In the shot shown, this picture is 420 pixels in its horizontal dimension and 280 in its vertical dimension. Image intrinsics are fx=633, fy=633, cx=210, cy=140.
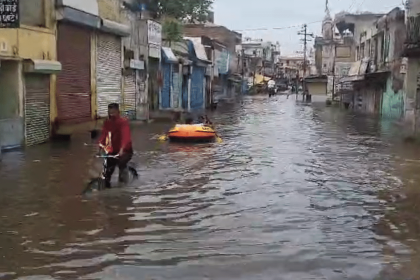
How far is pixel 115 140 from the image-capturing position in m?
11.7

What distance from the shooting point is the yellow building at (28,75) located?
1816cm

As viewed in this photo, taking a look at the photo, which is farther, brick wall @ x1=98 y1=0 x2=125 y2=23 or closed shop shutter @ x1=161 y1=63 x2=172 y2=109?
closed shop shutter @ x1=161 y1=63 x2=172 y2=109

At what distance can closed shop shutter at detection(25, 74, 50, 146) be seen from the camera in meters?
19.2

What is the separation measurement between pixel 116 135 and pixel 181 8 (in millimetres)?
38395

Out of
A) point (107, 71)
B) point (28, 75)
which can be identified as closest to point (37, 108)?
point (28, 75)

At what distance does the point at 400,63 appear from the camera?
1444 inches

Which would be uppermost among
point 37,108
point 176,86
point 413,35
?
point 413,35

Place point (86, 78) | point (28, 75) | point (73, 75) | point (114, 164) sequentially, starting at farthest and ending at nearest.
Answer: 1. point (86, 78)
2. point (73, 75)
3. point (28, 75)
4. point (114, 164)

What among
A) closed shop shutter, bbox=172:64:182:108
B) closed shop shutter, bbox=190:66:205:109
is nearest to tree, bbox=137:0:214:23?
closed shop shutter, bbox=190:66:205:109

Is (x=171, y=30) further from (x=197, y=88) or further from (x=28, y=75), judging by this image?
(x=28, y=75)

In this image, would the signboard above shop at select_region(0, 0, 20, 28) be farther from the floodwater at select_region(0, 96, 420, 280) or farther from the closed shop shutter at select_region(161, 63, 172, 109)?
the closed shop shutter at select_region(161, 63, 172, 109)

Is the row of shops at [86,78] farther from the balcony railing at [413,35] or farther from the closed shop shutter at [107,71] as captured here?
the balcony railing at [413,35]

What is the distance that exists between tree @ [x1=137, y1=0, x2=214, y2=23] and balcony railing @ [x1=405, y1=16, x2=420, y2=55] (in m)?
20.3

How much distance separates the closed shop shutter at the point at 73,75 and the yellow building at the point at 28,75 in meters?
0.98
